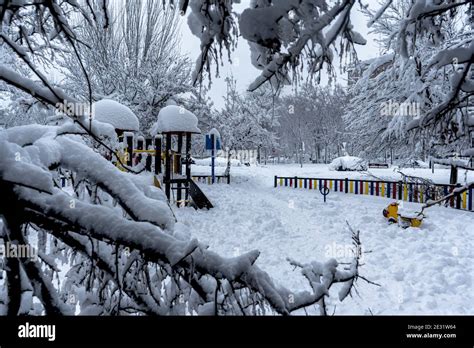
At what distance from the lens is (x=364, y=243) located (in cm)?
702

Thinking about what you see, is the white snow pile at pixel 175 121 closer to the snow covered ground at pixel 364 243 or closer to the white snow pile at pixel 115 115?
the white snow pile at pixel 115 115

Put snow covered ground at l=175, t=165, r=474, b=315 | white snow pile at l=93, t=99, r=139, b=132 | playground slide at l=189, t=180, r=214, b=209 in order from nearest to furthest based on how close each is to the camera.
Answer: snow covered ground at l=175, t=165, r=474, b=315
white snow pile at l=93, t=99, r=139, b=132
playground slide at l=189, t=180, r=214, b=209

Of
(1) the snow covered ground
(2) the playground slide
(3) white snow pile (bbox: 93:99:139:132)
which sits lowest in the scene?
A: (1) the snow covered ground

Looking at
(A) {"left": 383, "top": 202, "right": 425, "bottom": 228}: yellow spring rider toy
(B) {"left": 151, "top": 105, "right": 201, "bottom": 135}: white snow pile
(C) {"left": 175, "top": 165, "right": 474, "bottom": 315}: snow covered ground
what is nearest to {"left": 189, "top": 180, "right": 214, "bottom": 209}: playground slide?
(C) {"left": 175, "top": 165, "right": 474, "bottom": 315}: snow covered ground

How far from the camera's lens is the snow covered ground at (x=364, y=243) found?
175 inches

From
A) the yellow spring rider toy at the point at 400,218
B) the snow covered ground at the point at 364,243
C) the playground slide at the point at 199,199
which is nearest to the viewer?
the snow covered ground at the point at 364,243

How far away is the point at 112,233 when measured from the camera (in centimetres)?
139

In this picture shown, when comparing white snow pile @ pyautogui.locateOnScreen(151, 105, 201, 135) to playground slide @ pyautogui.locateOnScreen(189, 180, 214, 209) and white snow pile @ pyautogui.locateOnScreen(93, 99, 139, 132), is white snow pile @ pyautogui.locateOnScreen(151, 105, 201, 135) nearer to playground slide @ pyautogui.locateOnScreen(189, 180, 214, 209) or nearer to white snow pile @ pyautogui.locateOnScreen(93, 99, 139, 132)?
white snow pile @ pyautogui.locateOnScreen(93, 99, 139, 132)

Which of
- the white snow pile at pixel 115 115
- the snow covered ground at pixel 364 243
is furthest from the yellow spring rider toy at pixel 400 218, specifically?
the white snow pile at pixel 115 115

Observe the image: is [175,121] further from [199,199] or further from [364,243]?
[364,243]

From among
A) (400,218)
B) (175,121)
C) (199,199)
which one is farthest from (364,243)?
(175,121)

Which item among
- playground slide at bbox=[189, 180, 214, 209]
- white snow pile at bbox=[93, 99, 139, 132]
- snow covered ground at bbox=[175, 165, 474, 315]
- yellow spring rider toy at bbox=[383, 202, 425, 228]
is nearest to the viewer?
snow covered ground at bbox=[175, 165, 474, 315]

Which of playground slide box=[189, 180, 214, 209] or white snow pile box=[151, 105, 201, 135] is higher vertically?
white snow pile box=[151, 105, 201, 135]

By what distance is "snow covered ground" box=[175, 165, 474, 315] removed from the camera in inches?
175
